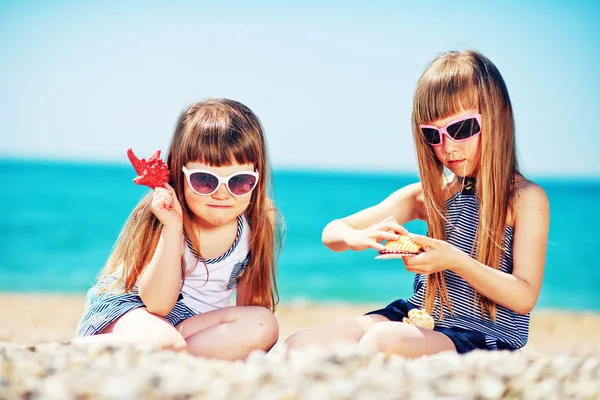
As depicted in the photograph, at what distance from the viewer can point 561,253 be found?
25.1m

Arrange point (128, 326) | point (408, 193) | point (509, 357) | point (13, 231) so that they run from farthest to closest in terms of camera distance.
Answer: point (13, 231)
point (408, 193)
point (128, 326)
point (509, 357)

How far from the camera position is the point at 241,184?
418 cm

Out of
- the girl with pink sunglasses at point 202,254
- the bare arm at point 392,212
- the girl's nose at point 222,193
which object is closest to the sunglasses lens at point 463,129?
the bare arm at point 392,212

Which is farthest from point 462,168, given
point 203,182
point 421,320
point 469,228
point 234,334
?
point 234,334

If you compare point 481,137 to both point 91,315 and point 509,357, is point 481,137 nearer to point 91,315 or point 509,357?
point 509,357

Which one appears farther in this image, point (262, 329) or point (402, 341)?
point (262, 329)

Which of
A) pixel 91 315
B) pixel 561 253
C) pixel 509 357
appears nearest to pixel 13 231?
pixel 561 253

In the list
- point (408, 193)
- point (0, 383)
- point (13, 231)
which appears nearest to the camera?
point (0, 383)

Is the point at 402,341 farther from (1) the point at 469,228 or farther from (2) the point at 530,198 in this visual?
(2) the point at 530,198

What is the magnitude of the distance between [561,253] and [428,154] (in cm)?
2261

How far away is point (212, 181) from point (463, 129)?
5.08ft

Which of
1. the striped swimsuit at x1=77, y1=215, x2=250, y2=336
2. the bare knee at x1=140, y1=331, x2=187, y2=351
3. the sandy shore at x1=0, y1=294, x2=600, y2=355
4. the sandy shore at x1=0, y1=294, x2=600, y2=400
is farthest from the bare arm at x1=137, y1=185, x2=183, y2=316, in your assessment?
the sandy shore at x1=0, y1=294, x2=600, y2=355

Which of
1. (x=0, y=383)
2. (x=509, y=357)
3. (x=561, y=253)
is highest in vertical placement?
(x=0, y=383)

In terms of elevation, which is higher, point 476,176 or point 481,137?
point 481,137
